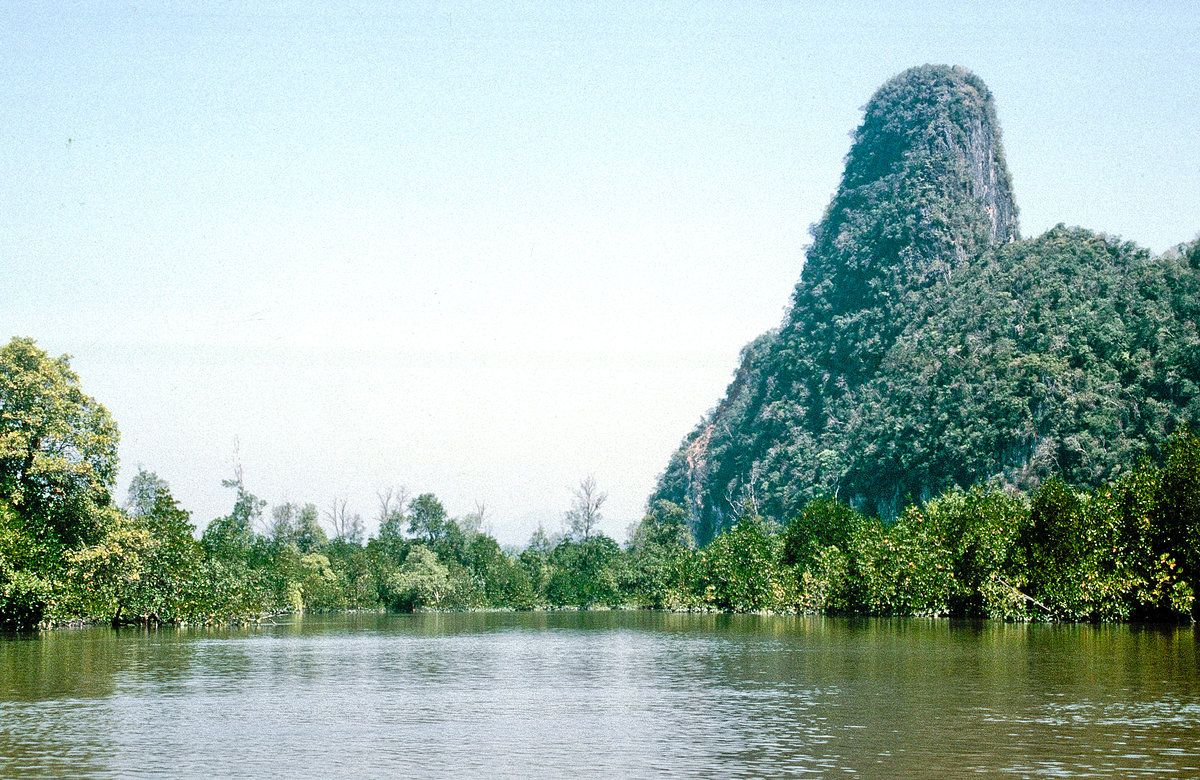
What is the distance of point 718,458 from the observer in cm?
17712

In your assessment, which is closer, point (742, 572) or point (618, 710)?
point (618, 710)

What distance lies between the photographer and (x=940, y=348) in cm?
12188

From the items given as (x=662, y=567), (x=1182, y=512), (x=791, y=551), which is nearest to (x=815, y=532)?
(x=791, y=551)

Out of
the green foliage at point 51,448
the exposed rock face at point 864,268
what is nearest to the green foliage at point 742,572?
the green foliage at point 51,448

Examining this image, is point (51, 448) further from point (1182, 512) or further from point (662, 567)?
point (662, 567)

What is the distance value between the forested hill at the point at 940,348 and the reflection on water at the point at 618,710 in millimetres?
61759

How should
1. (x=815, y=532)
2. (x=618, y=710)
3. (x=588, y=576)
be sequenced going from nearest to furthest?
(x=618, y=710) < (x=815, y=532) < (x=588, y=576)

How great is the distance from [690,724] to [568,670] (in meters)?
11.7

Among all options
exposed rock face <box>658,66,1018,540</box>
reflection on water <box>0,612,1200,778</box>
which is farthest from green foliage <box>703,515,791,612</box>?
exposed rock face <box>658,66,1018,540</box>

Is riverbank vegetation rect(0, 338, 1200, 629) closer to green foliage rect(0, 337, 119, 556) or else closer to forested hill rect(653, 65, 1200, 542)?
green foliage rect(0, 337, 119, 556)

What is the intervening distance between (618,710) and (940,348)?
350 feet

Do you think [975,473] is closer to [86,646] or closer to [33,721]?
[86,646]

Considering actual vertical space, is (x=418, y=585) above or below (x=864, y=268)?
below

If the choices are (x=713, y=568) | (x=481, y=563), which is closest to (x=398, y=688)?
(x=713, y=568)
